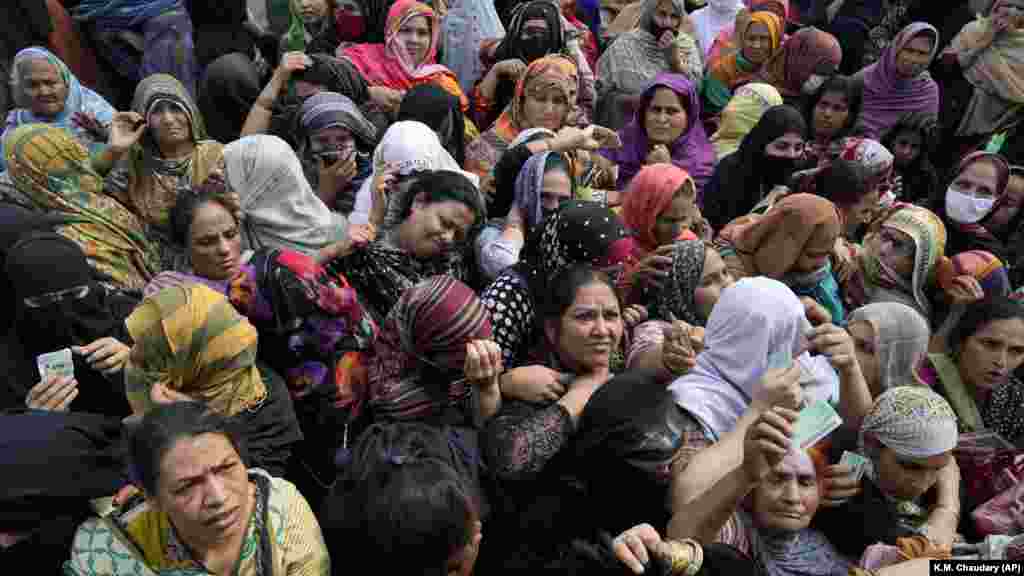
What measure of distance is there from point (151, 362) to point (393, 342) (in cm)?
65

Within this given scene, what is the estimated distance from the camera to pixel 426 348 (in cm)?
235

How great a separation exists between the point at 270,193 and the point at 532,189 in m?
1.01

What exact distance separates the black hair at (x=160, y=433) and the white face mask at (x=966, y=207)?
13.3 feet

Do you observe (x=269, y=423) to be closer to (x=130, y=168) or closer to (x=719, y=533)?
(x=719, y=533)

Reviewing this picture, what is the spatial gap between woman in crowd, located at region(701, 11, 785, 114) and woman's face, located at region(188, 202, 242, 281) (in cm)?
373

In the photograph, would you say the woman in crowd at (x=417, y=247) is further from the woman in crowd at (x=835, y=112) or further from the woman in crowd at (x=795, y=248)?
the woman in crowd at (x=835, y=112)

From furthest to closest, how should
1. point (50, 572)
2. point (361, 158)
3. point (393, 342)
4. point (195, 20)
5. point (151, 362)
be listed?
1. point (195, 20)
2. point (361, 158)
3. point (393, 342)
4. point (151, 362)
5. point (50, 572)

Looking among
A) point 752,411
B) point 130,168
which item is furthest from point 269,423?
point 130,168

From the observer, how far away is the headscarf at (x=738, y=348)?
2.44m

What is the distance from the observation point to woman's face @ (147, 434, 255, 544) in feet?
5.56

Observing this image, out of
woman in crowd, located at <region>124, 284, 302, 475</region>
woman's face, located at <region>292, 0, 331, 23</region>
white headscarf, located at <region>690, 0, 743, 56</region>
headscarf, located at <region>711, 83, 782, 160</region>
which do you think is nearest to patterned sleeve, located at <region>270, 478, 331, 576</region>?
woman in crowd, located at <region>124, 284, 302, 475</region>

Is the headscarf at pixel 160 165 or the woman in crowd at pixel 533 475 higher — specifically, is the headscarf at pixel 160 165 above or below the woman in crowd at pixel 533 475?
A: above

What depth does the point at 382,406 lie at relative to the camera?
244cm

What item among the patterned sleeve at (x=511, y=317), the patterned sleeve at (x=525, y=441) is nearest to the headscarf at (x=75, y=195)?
the patterned sleeve at (x=511, y=317)
